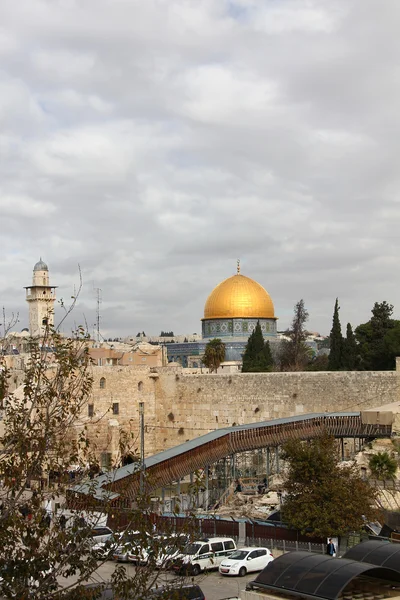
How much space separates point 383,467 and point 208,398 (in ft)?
40.5

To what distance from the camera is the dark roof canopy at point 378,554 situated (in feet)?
28.6

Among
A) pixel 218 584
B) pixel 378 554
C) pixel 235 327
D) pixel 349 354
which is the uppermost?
pixel 235 327

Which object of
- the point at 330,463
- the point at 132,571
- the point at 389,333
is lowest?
the point at 132,571

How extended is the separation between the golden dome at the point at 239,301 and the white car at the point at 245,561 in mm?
40464

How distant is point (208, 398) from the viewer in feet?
100

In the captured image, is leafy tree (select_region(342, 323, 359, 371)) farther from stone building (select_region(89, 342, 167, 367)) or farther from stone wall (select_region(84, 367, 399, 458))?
stone building (select_region(89, 342, 167, 367))

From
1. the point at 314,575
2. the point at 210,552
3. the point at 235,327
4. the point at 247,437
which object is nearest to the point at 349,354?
the point at 247,437

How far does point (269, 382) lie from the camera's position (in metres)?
29.0

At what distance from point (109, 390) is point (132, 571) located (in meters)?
17.7

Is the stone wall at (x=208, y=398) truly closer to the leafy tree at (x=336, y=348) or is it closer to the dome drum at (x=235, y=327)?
the leafy tree at (x=336, y=348)

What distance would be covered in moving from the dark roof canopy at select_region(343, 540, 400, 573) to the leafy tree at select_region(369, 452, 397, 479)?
9523 mm

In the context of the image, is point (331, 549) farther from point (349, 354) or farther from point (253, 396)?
point (349, 354)

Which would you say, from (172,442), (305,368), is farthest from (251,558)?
(305,368)

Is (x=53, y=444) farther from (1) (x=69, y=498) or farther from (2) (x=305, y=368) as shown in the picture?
(2) (x=305, y=368)
